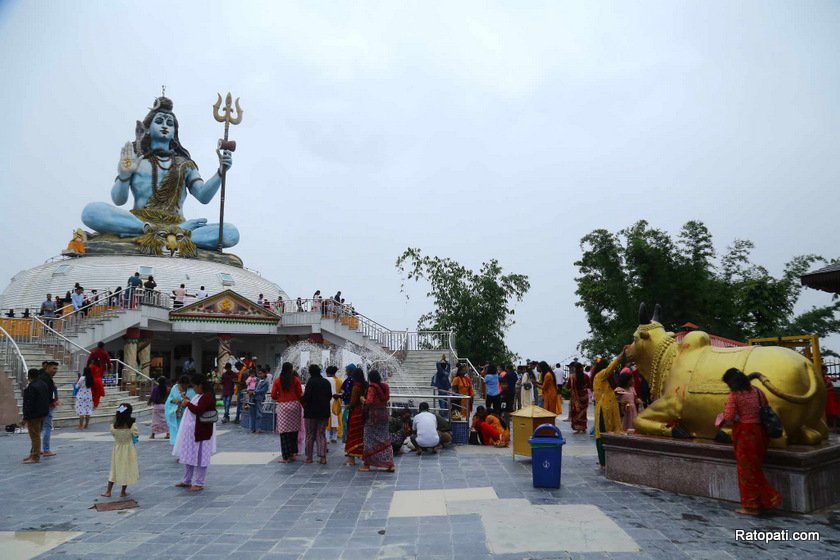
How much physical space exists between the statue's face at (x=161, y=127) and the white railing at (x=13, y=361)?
2157cm

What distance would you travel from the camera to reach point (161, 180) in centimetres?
3450

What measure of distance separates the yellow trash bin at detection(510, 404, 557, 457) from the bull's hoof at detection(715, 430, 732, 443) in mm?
2677

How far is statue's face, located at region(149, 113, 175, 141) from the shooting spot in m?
34.1

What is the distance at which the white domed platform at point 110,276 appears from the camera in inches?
1091

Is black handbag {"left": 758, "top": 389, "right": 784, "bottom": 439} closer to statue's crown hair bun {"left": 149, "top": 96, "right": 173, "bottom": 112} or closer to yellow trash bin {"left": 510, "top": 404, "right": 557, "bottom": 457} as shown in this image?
yellow trash bin {"left": 510, "top": 404, "right": 557, "bottom": 457}

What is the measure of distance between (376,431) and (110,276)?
950 inches

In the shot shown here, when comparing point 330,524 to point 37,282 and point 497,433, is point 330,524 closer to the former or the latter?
point 497,433


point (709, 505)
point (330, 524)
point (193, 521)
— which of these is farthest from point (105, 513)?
point (709, 505)

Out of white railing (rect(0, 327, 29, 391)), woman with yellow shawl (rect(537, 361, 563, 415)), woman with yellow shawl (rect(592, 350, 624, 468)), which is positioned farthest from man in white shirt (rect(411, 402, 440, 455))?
white railing (rect(0, 327, 29, 391))

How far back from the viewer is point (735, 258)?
26969 millimetres

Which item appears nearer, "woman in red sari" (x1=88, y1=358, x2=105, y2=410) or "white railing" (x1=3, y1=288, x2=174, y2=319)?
"woman in red sari" (x1=88, y1=358, x2=105, y2=410)

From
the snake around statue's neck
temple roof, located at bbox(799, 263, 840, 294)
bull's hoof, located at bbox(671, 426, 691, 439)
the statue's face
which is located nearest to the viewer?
bull's hoof, located at bbox(671, 426, 691, 439)

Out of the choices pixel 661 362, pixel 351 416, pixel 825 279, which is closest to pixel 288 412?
pixel 351 416

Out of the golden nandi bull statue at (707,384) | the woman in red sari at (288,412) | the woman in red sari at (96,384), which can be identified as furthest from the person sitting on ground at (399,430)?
the woman in red sari at (96,384)
